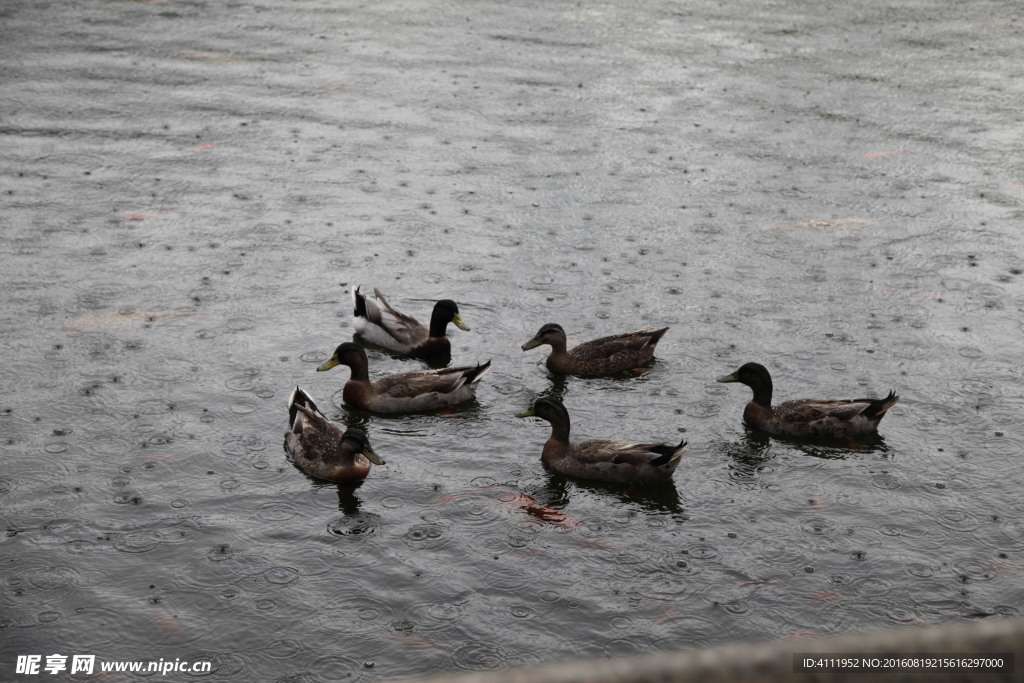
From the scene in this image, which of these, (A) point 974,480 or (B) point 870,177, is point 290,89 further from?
(A) point 974,480

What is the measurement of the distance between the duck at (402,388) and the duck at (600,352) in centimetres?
87

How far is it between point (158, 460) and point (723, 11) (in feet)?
57.2

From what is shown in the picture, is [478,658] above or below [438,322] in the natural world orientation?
below

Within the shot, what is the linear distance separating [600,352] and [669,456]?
201cm

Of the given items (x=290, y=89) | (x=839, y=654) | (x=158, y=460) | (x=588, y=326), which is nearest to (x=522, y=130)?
(x=290, y=89)

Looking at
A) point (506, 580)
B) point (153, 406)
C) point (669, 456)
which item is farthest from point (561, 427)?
point (153, 406)

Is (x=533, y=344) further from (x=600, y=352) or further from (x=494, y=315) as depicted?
(x=494, y=315)

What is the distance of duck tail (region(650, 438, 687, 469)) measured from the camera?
928 cm

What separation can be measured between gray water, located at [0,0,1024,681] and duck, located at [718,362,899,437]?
0.18 meters

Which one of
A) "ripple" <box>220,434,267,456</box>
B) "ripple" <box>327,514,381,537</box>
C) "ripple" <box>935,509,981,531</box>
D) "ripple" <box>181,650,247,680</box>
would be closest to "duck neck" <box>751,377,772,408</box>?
"ripple" <box>935,509,981,531</box>

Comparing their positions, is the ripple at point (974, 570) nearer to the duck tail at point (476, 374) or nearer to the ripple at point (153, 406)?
the duck tail at point (476, 374)

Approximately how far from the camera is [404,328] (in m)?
Result: 11.6

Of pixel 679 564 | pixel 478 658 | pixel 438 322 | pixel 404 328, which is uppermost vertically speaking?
pixel 438 322

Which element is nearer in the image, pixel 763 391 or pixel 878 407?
pixel 878 407
